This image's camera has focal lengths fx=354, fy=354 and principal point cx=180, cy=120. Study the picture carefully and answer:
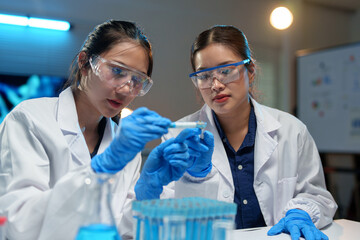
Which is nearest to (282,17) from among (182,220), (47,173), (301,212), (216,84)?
(216,84)

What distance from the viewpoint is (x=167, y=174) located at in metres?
1.22

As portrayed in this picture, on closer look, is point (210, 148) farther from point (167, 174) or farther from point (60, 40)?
point (60, 40)

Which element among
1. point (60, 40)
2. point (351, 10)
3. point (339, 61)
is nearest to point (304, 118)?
point (339, 61)

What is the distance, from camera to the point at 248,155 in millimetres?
1766

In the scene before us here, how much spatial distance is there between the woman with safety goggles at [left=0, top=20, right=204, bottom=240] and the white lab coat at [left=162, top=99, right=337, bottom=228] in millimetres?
384

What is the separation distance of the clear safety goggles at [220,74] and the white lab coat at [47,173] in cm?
48

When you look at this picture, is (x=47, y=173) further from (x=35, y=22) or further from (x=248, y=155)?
(x=35, y=22)

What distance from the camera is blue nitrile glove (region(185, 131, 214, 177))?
125 centimetres

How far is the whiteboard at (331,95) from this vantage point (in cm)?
428

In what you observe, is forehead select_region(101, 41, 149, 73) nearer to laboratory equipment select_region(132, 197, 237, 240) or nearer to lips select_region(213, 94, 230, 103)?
lips select_region(213, 94, 230, 103)

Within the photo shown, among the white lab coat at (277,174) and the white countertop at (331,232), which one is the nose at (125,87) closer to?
the white lab coat at (277,174)

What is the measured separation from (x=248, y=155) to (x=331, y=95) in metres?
3.21

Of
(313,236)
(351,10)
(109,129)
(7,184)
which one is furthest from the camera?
(351,10)

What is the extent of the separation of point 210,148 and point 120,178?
15.7 inches
